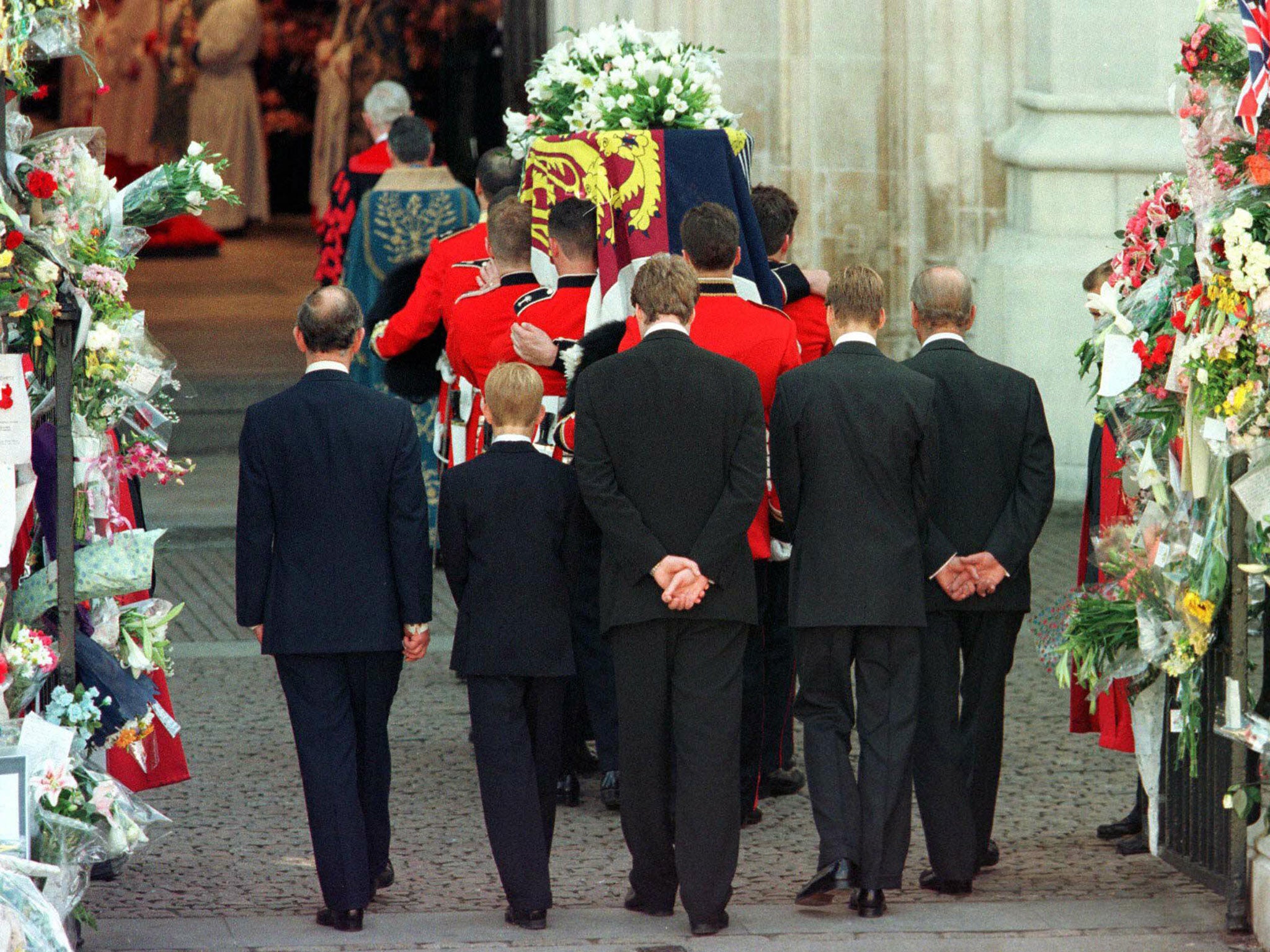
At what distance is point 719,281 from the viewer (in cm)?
617

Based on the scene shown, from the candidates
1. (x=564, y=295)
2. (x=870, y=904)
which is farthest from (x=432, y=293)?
(x=870, y=904)

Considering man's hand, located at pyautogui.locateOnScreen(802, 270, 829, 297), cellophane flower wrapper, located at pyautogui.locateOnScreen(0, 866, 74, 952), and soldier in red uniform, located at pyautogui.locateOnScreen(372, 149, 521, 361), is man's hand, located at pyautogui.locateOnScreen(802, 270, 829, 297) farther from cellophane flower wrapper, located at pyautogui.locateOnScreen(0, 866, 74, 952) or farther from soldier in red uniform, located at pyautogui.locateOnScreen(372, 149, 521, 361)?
cellophane flower wrapper, located at pyautogui.locateOnScreen(0, 866, 74, 952)

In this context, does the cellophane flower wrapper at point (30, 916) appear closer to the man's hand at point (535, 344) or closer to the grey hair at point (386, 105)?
the man's hand at point (535, 344)

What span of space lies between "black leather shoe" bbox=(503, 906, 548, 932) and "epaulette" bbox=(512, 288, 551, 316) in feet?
6.68

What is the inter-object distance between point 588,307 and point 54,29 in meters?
2.06

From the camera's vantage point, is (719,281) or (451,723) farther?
(451,723)

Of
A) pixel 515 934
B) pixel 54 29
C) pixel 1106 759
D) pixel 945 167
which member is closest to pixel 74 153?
pixel 54 29

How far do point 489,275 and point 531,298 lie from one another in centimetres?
51

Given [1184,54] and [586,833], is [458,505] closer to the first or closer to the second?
[586,833]

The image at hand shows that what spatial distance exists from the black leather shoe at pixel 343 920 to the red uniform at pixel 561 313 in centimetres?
190

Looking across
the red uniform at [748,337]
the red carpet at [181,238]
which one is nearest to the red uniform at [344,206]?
the red uniform at [748,337]

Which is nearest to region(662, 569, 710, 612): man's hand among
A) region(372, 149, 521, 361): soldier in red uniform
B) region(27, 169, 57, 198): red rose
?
region(27, 169, 57, 198): red rose

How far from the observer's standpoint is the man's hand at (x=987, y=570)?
19.1 feet

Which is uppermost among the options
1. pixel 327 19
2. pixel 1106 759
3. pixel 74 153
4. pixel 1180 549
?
pixel 327 19
